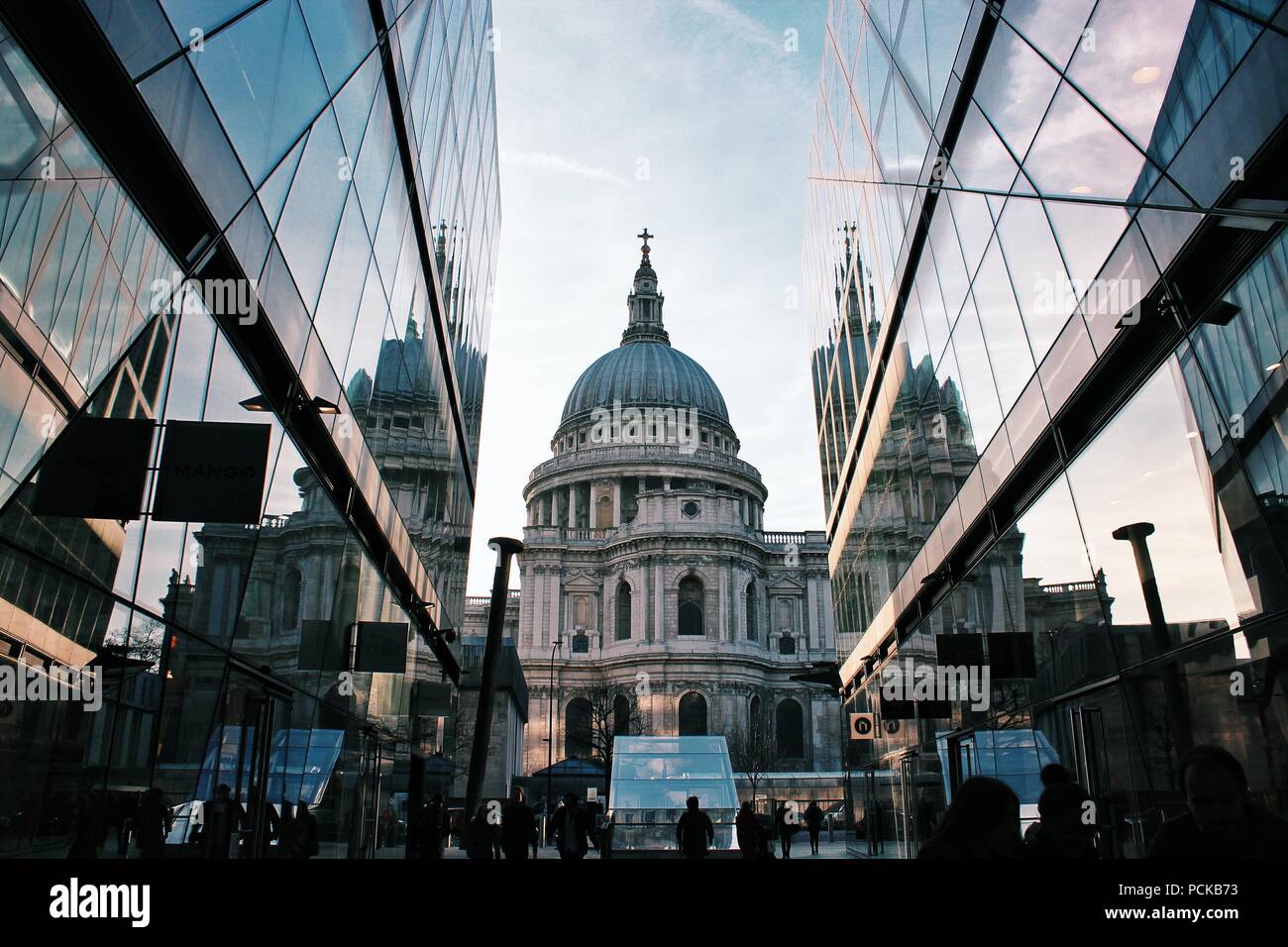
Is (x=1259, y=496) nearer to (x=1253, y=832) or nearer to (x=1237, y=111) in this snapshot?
(x=1237, y=111)

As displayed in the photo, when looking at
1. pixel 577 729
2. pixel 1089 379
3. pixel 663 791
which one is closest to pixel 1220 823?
pixel 1089 379

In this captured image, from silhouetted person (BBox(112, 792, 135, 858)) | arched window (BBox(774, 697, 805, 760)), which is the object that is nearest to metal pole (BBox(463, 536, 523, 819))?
silhouetted person (BBox(112, 792, 135, 858))

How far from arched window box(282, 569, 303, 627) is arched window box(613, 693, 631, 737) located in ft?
220

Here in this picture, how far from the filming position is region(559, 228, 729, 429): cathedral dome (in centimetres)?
10938

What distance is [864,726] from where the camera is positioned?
25.2 meters

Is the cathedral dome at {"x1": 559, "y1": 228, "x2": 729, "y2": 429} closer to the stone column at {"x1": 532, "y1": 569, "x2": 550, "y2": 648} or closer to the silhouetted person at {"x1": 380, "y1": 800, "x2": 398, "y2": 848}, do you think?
the stone column at {"x1": 532, "y1": 569, "x2": 550, "y2": 648}

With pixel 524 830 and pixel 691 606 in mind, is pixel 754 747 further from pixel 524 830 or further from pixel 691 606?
pixel 524 830

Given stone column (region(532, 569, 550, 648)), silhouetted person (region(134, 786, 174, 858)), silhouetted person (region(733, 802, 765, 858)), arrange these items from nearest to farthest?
silhouetted person (region(134, 786, 174, 858)) < silhouetted person (region(733, 802, 765, 858)) < stone column (region(532, 569, 550, 648))

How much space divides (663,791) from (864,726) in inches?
256

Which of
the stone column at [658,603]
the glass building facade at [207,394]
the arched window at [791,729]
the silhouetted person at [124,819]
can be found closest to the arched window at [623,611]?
the stone column at [658,603]

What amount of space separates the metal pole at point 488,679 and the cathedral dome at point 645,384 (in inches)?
3149

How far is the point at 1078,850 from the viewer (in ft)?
15.1

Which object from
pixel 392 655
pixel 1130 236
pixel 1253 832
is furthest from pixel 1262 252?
pixel 392 655
